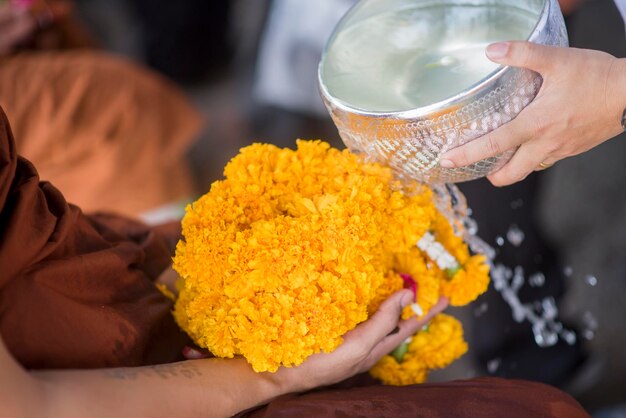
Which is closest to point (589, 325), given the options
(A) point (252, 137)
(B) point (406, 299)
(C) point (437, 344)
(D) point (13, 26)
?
(C) point (437, 344)

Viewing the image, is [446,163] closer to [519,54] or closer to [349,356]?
[519,54]

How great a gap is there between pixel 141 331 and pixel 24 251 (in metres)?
0.18

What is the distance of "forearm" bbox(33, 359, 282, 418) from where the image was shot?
27.2 inches

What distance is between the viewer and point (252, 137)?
247cm

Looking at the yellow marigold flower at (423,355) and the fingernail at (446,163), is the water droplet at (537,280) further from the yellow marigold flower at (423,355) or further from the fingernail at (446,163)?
the fingernail at (446,163)

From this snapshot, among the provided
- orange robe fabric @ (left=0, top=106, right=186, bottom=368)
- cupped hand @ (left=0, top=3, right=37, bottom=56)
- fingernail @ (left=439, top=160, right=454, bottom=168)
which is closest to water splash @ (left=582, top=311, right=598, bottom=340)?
fingernail @ (left=439, top=160, right=454, bottom=168)

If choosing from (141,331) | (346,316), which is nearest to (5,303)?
(141,331)

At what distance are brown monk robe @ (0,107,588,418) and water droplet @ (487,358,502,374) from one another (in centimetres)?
52

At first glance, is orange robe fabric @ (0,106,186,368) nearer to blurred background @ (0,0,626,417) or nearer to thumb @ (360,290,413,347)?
thumb @ (360,290,413,347)

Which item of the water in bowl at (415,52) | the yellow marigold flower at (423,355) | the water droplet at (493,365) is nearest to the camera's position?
the water in bowl at (415,52)

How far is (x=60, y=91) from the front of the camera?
175 centimetres

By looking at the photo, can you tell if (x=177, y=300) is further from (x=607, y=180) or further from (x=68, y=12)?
(x=68, y=12)

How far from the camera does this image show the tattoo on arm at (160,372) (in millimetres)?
751

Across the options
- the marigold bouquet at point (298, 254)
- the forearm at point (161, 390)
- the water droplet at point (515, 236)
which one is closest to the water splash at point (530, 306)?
the water droplet at point (515, 236)
